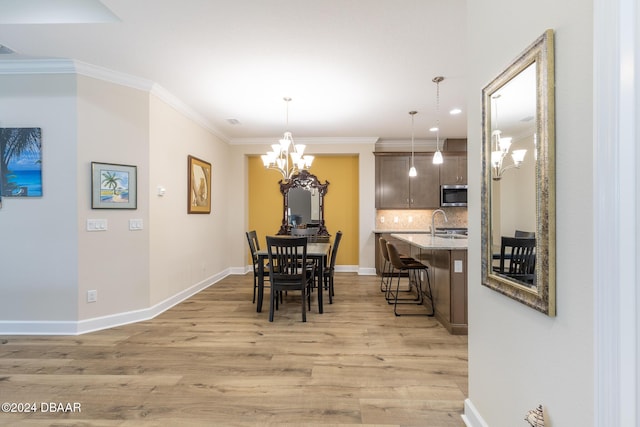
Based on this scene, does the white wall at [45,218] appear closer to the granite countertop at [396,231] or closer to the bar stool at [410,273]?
the bar stool at [410,273]

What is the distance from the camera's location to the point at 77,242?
3.00 m

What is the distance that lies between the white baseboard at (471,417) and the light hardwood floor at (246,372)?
6cm

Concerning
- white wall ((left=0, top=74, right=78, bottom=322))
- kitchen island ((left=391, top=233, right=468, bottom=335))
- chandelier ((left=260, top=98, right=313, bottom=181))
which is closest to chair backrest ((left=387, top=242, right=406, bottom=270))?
kitchen island ((left=391, top=233, right=468, bottom=335))

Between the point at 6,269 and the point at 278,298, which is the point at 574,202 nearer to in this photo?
the point at 278,298

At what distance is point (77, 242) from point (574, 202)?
3.91 m

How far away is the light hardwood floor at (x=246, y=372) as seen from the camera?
71.5 inches

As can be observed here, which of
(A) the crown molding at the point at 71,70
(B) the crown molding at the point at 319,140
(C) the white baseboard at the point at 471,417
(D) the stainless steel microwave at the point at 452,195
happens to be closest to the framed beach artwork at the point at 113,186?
(A) the crown molding at the point at 71,70

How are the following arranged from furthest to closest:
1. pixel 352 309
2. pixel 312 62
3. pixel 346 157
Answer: pixel 346 157, pixel 352 309, pixel 312 62

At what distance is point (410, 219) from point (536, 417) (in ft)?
17.4

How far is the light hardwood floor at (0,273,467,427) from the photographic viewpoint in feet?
5.96

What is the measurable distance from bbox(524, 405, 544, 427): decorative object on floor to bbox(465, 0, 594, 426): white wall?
25 mm

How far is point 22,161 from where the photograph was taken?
3000 millimetres

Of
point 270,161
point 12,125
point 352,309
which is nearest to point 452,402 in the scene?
point 352,309

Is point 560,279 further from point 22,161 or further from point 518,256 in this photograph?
point 22,161
